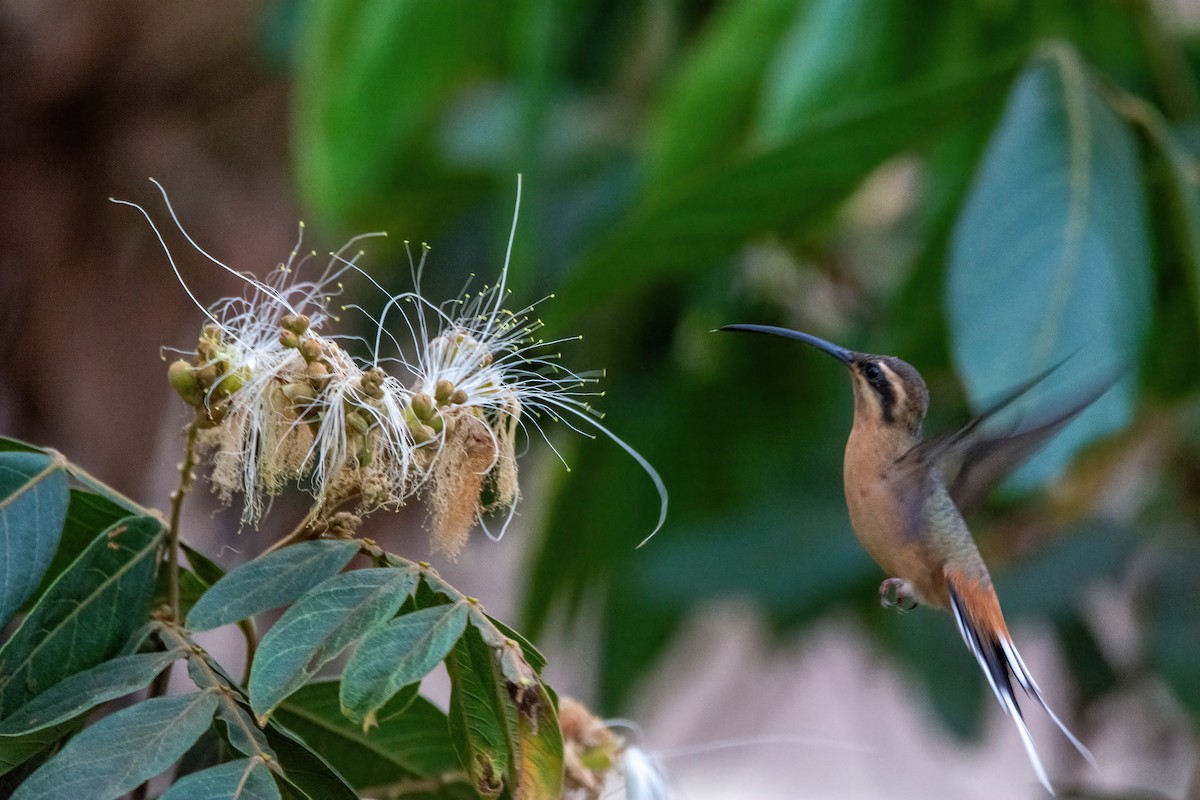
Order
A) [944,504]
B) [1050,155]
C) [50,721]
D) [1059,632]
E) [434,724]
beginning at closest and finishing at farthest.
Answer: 1. [50,721]
2. [434,724]
3. [944,504]
4. [1050,155]
5. [1059,632]

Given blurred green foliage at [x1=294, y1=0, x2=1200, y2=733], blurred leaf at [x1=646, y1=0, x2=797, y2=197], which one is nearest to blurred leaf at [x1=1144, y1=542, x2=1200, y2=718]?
blurred green foliage at [x1=294, y1=0, x2=1200, y2=733]

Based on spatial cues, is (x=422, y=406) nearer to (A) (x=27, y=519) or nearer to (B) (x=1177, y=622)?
(A) (x=27, y=519)

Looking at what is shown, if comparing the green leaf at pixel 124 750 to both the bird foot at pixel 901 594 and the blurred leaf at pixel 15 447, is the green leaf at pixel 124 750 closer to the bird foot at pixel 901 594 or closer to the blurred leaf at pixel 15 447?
the blurred leaf at pixel 15 447

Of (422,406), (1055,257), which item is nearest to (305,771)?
(422,406)

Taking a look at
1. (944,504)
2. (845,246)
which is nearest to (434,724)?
(944,504)

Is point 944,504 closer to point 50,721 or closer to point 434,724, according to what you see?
point 434,724

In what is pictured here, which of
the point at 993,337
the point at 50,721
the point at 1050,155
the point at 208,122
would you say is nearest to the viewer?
the point at 50,721
